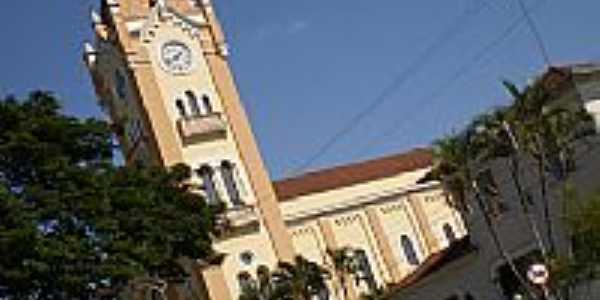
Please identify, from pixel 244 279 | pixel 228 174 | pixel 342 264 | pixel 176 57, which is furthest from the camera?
pixel 176 57

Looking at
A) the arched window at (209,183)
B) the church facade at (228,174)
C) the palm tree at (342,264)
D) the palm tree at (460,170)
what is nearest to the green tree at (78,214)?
the palm tree at (342,264)

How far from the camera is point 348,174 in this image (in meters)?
74.9

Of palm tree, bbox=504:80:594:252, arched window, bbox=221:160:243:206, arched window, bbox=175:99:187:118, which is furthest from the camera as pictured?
arched window, bbox=221:160:243:206

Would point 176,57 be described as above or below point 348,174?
above

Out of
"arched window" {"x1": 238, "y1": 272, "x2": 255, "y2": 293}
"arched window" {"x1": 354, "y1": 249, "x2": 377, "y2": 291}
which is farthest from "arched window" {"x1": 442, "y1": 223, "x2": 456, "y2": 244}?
"arched window" {"x1": 238, "y1": 272, "x2": 255, "y2": 293}

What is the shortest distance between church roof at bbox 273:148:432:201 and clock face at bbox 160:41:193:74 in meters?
9.08

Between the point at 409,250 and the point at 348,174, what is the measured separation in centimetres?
544

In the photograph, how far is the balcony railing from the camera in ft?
213

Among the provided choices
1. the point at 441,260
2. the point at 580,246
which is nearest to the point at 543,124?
the point at 580,246

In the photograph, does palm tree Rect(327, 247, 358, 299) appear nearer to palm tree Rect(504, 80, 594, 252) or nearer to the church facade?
the church facade

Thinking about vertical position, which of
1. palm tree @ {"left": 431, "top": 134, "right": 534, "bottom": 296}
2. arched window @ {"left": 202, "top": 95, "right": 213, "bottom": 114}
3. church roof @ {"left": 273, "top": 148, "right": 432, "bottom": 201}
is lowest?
palm tree @ {"left": 431, "top": 134, "right": 534, "bottom": 296}

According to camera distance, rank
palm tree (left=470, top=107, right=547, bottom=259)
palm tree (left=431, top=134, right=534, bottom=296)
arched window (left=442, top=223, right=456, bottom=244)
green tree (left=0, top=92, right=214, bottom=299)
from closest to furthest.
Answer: palm tree (left=470, top=107, right=547, bottom=259) < palm tree (left=431, top=134, right=534, bottom=296) < green tree (left=0, top=92, right=214, bottom=299) < arched window (left=442, top=223, right=456, bottom=244)

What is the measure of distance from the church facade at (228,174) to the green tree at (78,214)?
24.7 feet

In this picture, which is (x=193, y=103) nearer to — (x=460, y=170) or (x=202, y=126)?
(x=202, y=126)
